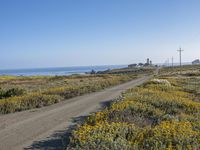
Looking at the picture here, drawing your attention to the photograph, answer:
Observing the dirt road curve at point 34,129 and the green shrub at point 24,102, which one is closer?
the dirt road curve at point 34,129

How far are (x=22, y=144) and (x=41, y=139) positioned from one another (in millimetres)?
782

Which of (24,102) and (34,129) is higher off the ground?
(24,102)

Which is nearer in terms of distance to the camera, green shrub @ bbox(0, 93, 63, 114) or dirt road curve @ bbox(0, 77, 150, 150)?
dirt road curve @ bbox(0, 77, 150, 150)

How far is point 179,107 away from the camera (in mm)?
15969

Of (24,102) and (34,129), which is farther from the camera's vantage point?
(24,102)

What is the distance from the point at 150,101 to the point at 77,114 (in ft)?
13.0

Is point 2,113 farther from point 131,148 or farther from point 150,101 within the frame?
point 131,148

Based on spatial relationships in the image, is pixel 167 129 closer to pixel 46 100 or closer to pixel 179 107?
pixel 179 107

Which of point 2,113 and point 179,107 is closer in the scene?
point 179,107

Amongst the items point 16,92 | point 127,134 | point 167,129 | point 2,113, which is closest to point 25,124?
point 2,113

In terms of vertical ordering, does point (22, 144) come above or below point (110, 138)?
below

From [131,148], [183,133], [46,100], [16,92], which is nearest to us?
[131,148]

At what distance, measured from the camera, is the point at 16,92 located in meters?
26.0

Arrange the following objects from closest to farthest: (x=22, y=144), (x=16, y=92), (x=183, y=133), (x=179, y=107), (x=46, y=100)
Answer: (x=183, y=133), (x=22, y=144), (x=179, y=107), (x=46, y=100), (x=16, y=92)
